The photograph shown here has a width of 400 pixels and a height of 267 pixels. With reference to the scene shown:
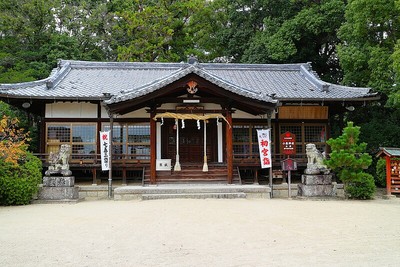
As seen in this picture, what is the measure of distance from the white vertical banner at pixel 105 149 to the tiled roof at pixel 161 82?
159 centimetres

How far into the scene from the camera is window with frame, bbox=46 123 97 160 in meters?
16.7

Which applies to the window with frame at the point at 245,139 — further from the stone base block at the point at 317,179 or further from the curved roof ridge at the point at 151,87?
the curved roof ridge at the point at 151,87

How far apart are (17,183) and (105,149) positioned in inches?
140

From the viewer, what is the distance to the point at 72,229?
8.19 meters

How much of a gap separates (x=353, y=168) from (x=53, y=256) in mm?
10913

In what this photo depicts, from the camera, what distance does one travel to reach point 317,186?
13.7 metres

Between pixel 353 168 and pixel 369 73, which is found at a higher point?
pixel 369 73

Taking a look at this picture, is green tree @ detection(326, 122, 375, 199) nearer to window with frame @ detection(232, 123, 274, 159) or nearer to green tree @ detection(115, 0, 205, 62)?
window with frame @ detection(232, 123, 274, 159)

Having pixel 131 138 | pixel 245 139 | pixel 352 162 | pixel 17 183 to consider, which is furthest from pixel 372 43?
pixel 17 183

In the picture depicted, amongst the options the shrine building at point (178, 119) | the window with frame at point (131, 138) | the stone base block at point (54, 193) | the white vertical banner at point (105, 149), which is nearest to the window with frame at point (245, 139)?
the shrine building at point (178, 119)

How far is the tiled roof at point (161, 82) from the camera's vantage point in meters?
14.4

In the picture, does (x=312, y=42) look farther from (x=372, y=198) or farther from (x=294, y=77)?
(x=372, y=198)

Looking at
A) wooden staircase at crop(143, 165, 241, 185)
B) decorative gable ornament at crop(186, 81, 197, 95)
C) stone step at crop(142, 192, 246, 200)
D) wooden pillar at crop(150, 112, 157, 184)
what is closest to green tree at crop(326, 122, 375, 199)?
stone step at crop(142, 192, 246, 200)

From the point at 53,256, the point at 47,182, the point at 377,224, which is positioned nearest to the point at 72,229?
the point at 53,256
